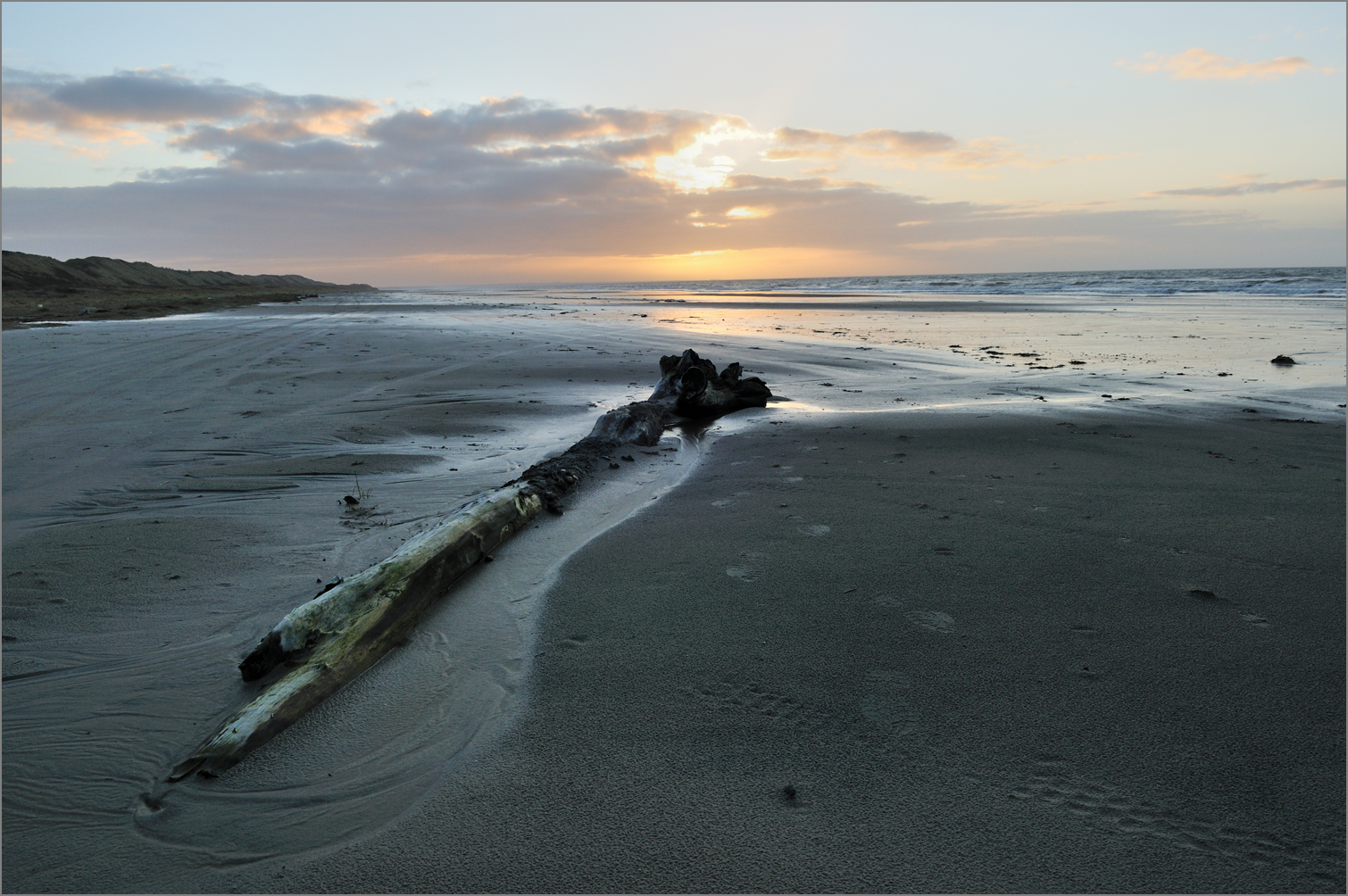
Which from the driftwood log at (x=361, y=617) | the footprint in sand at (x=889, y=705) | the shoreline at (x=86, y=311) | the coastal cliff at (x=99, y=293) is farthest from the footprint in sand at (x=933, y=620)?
the coastal cliff at (x=99, y=293)

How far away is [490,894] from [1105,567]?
9.05 feet

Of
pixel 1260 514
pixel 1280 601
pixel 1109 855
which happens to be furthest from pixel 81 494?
pixel 1260 514

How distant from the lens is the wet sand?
1563 millimetres

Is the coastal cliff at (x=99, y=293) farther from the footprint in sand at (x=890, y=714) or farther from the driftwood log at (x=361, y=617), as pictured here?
the footprint in sand at (x=890, y=714)

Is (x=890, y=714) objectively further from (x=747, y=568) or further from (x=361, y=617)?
(x=361, y=617)

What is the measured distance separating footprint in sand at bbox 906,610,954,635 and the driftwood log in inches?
75.7

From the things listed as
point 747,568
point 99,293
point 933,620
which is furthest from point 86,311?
point 933,620

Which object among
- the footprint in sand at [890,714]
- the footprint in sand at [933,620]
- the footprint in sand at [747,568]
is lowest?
the footprint in sand at [890,714]

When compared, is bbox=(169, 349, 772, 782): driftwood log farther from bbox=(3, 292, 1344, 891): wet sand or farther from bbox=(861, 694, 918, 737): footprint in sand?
bbox=(861, 694, 918, 737): footprint in sand

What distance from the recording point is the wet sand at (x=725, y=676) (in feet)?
5.13

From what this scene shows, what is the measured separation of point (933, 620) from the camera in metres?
2.56

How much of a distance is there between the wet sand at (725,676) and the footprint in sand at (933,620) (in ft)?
0.04

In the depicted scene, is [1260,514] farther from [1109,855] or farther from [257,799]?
[257,799]

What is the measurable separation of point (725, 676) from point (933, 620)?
0.87 metres
